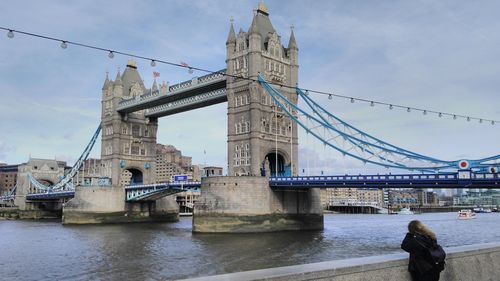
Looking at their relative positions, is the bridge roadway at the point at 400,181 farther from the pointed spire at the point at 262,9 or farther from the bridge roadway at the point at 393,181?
the pointed spire at the point at 262,9

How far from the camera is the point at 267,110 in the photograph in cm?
5084

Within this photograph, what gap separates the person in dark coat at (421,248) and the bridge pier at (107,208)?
5908cm

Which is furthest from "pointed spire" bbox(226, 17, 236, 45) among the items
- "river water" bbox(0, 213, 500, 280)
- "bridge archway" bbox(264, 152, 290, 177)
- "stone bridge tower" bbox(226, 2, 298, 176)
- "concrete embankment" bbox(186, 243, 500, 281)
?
"concrete embankment" bbox(186, 243, 500, 281)

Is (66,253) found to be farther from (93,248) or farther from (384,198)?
(384,198)

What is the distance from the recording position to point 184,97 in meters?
61.6

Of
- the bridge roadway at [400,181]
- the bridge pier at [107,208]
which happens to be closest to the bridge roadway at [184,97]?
the bridge pier at [107,208]

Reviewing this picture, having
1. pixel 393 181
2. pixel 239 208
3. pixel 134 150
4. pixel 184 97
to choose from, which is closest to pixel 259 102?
pixel 239 208

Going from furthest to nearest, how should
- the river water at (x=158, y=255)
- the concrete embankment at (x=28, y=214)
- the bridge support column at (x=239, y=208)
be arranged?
the concrete embankment at (x=28, y=214) < the bridge support column at (x=239, y=208) < the river water at (x=158, y=255)

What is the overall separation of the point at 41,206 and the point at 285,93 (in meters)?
60.6

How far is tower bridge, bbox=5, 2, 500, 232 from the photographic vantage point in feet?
137

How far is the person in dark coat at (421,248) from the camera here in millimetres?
6113

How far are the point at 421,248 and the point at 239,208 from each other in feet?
120

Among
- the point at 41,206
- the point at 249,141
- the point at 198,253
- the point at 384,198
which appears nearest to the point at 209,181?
the point at 249,141

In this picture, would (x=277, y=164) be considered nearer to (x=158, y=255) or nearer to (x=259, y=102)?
(x=259, y=102)
